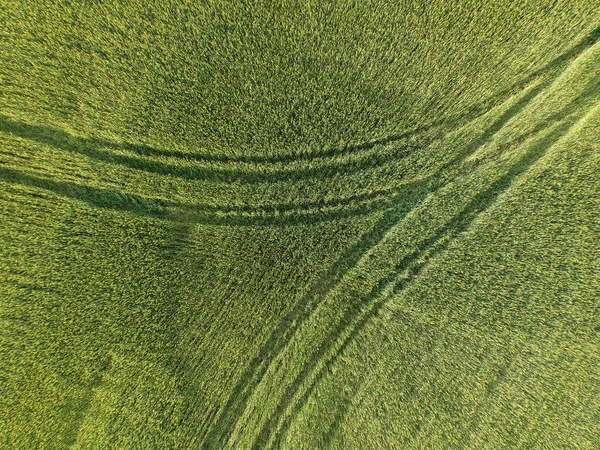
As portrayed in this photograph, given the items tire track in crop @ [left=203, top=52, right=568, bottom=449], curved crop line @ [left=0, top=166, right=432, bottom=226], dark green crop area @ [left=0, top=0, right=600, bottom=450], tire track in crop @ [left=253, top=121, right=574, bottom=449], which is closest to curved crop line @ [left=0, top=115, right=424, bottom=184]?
dark green crop area @ [left=0, top=0, right=600, bottom=450]

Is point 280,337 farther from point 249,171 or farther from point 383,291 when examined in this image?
point 249,171

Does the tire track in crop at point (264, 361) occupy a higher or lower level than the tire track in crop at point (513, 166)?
lower

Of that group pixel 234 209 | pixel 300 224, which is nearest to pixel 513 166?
pixel 300 224

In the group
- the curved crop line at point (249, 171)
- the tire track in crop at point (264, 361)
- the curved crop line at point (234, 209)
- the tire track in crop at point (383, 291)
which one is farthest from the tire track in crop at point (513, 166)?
the curved crop line at point (249, 171)

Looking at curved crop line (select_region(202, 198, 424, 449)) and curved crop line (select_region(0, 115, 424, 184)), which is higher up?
curved crop line (select_region(0, 115, 424, 184))

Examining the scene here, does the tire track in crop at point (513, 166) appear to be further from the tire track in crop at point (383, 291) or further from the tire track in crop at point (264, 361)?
the tire track in crop at point (264, 361)

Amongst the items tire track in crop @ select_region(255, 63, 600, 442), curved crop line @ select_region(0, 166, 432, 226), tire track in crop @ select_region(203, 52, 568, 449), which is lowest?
tire track in crop @ select_region(203, 52, 568, 449)

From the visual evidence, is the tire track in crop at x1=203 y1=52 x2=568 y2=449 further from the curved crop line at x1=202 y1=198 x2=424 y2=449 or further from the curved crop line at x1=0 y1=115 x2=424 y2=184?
Answer: the curved crop line at x1=0 y1=115 x2=424 y2=184

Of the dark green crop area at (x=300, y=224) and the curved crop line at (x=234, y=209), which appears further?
the curved crop line at (x=234, y=209)
